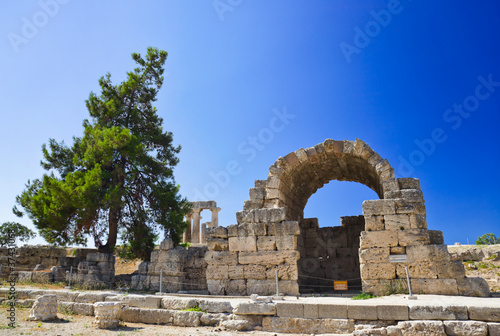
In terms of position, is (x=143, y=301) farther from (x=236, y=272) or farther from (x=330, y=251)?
(x=330, y=251)

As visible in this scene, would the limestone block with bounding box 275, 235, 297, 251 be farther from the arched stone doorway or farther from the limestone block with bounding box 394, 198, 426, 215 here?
the limestone block with bounding box 394, 198, 426, 215

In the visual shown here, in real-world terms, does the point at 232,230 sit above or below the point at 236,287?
above

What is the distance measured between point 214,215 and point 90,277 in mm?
17612

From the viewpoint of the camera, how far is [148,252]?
1547 cm

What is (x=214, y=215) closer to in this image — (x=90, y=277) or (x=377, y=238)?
(x=90, y=277)

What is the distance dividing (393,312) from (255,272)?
3.89 metres

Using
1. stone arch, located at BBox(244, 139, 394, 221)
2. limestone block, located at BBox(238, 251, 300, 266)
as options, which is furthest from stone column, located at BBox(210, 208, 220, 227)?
limestone block, located at BBox(238, 251, 300, 266)

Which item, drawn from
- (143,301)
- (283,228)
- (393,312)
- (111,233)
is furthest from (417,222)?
(111,233)

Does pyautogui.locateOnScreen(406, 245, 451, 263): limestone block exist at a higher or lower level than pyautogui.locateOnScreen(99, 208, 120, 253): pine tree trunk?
lower

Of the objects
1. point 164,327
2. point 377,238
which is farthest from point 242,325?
point 377,238

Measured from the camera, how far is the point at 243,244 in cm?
960

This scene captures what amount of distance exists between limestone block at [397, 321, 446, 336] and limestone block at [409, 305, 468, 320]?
0.37ft

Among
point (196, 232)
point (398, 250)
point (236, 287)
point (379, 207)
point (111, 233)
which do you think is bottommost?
point (236, 287)

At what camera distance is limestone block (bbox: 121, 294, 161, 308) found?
8.32 meters
